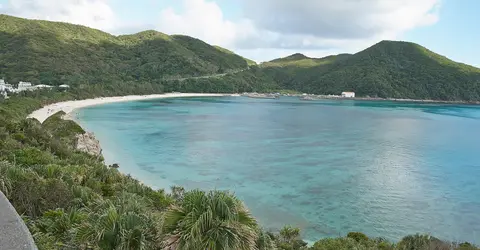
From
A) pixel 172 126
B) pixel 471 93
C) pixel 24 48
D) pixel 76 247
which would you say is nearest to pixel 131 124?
pixel 172 126

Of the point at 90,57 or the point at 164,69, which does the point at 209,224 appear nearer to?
the point at 90,57

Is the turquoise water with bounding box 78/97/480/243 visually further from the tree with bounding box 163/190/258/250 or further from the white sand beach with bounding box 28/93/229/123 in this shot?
the tree with bounding box 163/190/258/250

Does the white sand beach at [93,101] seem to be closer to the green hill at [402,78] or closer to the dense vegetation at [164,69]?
the dense vegetation at [164,69]

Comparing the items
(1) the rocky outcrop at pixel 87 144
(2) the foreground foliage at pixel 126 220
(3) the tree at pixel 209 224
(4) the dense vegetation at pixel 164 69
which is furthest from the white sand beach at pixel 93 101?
(3) the tree at pixel 209 224

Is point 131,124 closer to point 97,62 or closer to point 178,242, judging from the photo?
point 178,242

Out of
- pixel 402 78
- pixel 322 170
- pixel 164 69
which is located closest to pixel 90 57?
pixel 164 69

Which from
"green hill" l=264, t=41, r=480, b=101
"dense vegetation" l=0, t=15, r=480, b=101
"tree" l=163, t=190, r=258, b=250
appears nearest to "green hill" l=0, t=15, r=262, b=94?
"dense vegetation" l=0, t=15, r=480, b=101
